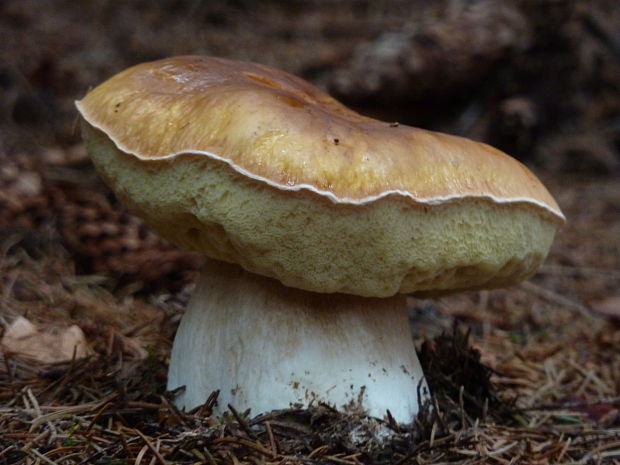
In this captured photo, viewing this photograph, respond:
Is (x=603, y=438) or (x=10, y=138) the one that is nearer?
(x=603, y=438)

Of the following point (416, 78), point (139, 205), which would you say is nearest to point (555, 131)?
point (416, 78)

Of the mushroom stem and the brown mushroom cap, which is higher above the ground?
the brown mushroom cap

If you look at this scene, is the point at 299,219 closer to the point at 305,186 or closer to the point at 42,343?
the point at 305,186

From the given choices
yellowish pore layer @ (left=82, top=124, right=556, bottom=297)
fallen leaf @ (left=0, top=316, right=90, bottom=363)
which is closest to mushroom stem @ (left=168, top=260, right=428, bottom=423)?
yellowish pore layer @ (left=82, top=124, right=556, bottom=297)

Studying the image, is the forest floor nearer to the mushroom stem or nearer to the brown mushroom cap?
the mushroom stem

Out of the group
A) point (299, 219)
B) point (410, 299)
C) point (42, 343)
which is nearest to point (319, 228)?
point (299, 219)

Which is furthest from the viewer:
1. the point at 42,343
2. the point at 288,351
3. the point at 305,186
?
the point at 42,343

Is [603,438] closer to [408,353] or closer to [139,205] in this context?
[408,353]
